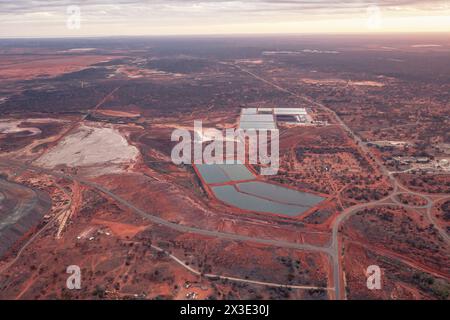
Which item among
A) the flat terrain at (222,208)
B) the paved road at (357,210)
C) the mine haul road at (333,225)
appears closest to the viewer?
the flat terrain at (222,208)

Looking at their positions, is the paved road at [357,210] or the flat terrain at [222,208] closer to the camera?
the flat terrain at [222,208]

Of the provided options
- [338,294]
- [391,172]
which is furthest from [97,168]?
[391,172]

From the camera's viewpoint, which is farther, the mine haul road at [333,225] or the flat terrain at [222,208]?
the mine haul road at [333,225]

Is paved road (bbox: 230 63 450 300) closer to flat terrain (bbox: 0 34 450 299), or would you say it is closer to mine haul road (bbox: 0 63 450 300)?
mine haul road (bbox: 0 63 450 300)

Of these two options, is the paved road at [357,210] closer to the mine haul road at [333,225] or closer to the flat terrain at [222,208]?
the mine haul road at [333,225]

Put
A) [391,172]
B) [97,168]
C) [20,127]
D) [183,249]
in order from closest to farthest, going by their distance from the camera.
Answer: [183,249] < [391,172] < [97,168] < [20,127]

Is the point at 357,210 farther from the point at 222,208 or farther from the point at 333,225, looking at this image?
the point at 222,208

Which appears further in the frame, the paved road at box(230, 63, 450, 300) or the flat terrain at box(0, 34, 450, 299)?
the paved road at box(230, 63, 450, 300)

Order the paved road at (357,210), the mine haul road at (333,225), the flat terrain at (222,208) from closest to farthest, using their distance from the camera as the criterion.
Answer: the flat terrain at (222,208), the paved road at (357,210), the mine haul road at (333,225)

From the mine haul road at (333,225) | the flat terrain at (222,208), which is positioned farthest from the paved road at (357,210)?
the flat terrain at (222,208)

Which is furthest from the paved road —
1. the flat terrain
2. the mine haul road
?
the flat terrain

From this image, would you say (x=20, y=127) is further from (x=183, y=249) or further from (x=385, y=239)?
(x=385, y=239)
